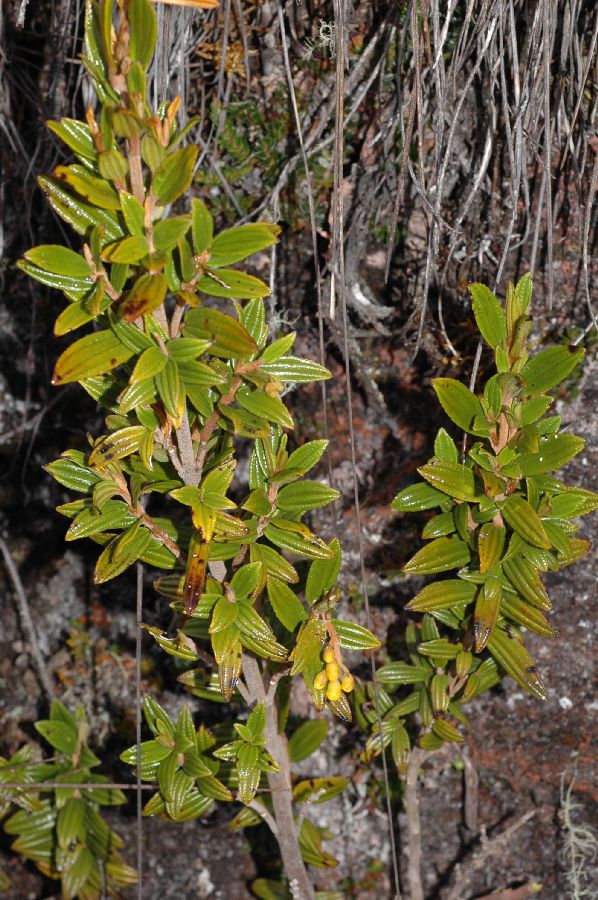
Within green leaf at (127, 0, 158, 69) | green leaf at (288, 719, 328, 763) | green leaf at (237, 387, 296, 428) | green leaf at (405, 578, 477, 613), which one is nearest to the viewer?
green leaf at (127, 0, 158, 69)

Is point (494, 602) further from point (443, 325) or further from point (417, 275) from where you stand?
point (417, 275)

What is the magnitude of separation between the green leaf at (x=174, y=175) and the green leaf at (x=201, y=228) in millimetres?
35

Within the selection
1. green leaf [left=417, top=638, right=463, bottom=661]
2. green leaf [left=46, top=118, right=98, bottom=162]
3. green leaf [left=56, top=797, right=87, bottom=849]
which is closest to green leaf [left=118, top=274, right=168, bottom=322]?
green leaf [left=46, top=118, right=98, bottom=162]

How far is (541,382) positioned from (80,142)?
68 cm

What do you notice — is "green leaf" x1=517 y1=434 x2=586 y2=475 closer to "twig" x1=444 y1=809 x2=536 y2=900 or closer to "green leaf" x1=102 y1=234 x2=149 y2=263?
"green leaf" x1=102 y1=234 x2=149 y2=263

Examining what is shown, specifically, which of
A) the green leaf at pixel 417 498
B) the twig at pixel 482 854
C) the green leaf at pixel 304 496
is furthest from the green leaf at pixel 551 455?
the twig at pixel 482 854

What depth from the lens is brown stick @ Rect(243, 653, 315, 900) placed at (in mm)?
1356

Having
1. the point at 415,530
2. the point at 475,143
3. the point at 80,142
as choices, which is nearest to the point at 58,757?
the point at 415,530

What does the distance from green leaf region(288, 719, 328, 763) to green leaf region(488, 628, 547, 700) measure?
1.43 ft

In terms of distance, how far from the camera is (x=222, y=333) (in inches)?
39.8

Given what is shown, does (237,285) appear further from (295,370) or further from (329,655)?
(329,655)

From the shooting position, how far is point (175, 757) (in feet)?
4.61

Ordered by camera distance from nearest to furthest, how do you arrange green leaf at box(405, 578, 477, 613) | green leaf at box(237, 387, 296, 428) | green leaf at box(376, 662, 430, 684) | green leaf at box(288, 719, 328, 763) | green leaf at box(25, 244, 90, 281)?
green leaf at box(25, 244, 90, 281) < green leaf at box(237, 387, 296, 428) < green leaf at box(405, 578, 477, 613) < green leaf at box(376, 662, 430, 684) < green leaf at box(288, 719, 328, 763)

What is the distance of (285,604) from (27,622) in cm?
101
